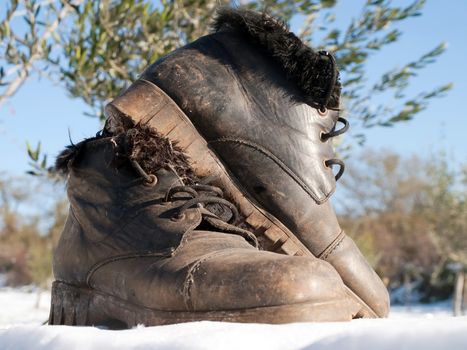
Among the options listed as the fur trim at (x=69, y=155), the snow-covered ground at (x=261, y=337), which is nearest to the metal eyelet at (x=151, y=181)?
the fur trim at (x=69, y=155)

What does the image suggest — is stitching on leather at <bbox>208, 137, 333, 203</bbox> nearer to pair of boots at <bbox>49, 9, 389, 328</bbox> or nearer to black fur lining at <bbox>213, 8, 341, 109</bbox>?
pair of boots at <bbox>49, 9, 389, 328</bbox>

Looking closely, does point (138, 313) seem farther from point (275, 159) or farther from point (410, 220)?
point (410, 220)

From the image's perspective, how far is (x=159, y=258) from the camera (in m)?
1.38

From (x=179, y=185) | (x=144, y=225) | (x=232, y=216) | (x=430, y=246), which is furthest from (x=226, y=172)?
(x=430, y=246)

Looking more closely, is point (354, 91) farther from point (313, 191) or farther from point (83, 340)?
point (83, 340)

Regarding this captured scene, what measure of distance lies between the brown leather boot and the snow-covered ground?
0.66 feet

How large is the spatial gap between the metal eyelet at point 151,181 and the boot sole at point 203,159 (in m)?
0.18

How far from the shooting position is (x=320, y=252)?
1807 millimetres

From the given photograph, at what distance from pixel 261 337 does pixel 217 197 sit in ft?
2.40

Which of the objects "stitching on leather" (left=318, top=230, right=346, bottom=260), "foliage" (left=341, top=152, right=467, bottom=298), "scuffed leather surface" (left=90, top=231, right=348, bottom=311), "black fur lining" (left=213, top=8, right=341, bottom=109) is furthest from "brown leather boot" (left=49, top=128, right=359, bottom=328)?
"foliage" (left=341, top=152, right=467, bottom=298)

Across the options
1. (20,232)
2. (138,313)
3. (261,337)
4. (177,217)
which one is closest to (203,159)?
(177,217)

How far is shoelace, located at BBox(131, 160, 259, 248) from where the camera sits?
1487 mm

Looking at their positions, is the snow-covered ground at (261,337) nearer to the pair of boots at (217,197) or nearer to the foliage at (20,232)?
the pair of boots at (217,197)

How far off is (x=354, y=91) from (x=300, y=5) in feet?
2.33
